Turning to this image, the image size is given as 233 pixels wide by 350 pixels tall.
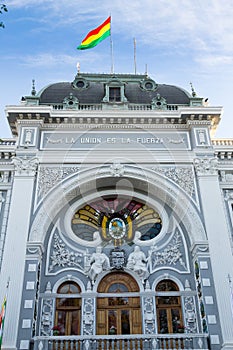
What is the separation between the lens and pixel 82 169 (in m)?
21.3

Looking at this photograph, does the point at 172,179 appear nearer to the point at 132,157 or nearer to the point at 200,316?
the point at 132,157

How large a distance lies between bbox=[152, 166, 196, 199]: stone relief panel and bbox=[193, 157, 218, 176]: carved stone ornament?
399 mm

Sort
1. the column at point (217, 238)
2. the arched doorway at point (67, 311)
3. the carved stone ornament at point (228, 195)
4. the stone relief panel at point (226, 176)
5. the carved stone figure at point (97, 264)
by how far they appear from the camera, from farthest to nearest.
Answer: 1. the stone relief panel at point (226, 176)
2. the carved stone ornament at point (228, 195)
3. the carved stone figure at point (97, 264)
4. the arched doorway at point (67, 311)
5. the column at point (217, 238)

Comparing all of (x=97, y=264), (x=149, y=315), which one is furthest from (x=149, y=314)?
(x=97, y=264)

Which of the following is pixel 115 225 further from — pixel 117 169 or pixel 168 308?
pixel 168 308

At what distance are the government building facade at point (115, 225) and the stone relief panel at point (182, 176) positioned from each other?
0.20 ft

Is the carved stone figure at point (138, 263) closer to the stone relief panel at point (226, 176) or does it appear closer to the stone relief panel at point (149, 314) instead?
the stone relief panel at point (149, 314)

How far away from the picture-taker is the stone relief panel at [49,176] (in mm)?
20516

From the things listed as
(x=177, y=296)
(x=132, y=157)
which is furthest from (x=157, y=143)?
(x=177, y=296)

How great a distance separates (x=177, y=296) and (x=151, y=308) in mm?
1363

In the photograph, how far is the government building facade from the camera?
17609mm

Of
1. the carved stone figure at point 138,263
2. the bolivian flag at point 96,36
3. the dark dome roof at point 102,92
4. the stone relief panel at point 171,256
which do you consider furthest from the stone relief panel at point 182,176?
the bolivian flag at point 96,36

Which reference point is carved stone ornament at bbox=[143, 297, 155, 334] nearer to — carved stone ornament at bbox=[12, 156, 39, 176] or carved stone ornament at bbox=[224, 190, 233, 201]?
carved stone ornament at bbox=[224, 190, 233, 201]

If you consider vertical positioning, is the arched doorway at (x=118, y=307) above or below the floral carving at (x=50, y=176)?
below
